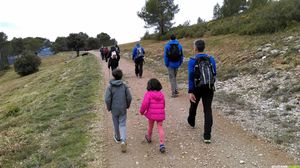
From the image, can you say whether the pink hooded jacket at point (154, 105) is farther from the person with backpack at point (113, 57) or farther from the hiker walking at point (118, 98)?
the person with backpack at point (113, 57)

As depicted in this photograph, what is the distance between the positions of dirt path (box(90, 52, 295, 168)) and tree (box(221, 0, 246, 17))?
40.9 meters

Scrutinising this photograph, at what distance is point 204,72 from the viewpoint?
257 inches

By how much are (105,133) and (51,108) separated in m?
4.76

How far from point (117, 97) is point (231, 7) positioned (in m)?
43.9

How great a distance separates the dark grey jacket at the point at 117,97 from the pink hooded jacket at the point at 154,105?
493mm

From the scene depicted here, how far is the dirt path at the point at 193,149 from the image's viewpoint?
19.9 feet

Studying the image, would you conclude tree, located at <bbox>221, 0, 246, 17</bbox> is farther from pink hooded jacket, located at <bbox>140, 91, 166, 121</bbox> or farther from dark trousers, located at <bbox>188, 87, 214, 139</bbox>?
pink hooded jacket, located at <bbox>140, 91, 166, 121</bbox>

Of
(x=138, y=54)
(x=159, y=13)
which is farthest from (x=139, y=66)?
(x=159, y=13)

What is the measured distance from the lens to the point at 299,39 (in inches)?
591

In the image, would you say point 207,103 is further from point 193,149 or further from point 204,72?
point 193,149

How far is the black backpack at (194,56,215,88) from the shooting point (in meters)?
6.52

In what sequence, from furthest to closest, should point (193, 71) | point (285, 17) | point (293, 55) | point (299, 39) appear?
point (285, 17)
point (299, 39)
point (293, 55)
point (193, 71)

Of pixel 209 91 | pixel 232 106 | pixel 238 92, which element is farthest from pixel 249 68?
pixel 209 91

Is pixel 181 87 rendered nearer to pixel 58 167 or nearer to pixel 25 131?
pixel 25 131
